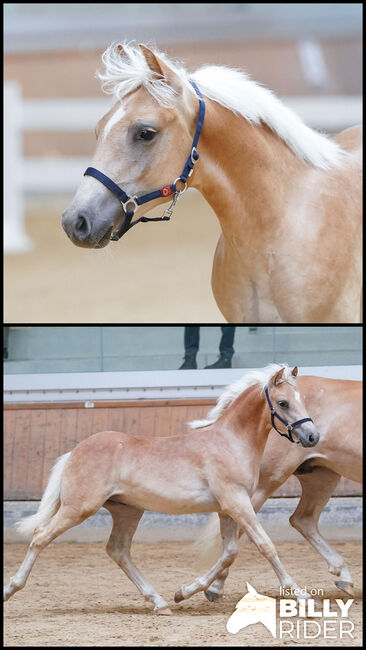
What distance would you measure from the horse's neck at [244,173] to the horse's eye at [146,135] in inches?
7.6

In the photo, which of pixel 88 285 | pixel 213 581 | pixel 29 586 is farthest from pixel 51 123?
pixel 213 581

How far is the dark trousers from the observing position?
4.14m

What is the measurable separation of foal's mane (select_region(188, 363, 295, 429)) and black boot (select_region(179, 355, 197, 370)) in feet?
3.18

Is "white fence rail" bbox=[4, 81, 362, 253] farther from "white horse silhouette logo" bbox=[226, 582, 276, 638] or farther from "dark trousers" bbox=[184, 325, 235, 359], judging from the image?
"white horse silhouette logo" bbox=[226, 582, 276, 638]

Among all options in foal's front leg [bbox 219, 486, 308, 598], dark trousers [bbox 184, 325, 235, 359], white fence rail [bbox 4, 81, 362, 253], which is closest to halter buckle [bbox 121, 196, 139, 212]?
foal's front leg [bbox 219, 486, 308, 598]

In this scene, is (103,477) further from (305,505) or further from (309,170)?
(309,170)

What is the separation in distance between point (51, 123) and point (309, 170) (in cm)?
746

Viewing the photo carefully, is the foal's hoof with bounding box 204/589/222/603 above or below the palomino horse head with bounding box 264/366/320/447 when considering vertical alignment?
below

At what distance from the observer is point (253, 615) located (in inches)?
116

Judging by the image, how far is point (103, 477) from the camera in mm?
3078

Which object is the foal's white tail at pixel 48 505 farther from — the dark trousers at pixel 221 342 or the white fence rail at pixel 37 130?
the white fence rail at pixel 37 130

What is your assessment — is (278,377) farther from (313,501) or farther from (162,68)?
(162,68)

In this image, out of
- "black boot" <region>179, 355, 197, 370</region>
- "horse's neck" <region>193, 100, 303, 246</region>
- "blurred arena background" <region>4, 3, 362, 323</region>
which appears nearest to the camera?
"horse's neck" <region>193, 100, 303, 246</region>

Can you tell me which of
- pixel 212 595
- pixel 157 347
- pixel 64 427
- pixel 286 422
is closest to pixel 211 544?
pixel 212 595
